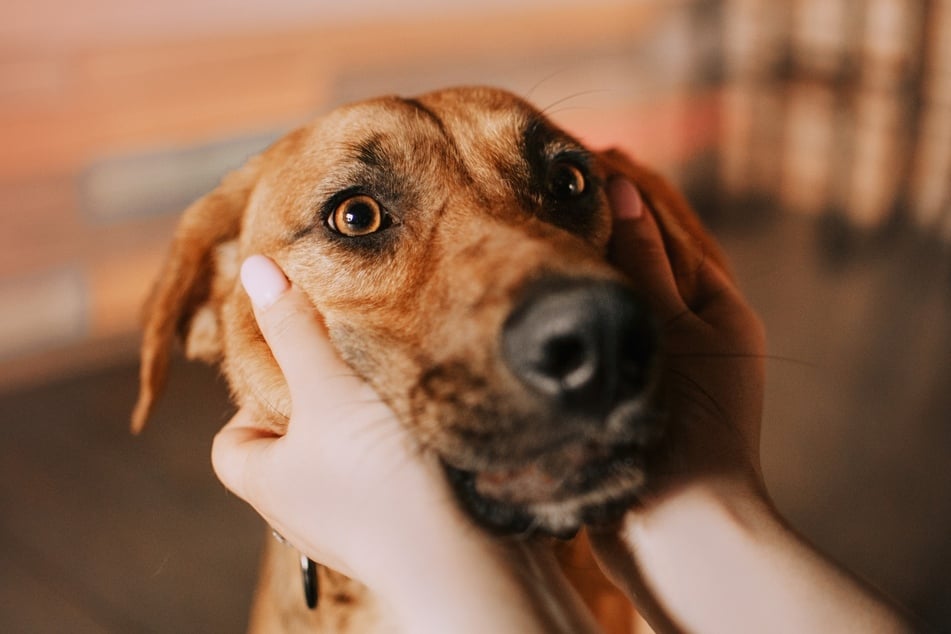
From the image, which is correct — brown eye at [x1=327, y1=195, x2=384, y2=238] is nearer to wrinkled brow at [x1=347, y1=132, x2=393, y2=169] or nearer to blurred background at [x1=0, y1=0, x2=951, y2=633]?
wrinkled brow at [x1=347, y1=132, x2=393, y2=169]

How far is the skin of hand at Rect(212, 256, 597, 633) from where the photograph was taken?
122cm

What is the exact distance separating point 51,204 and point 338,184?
3386 mm

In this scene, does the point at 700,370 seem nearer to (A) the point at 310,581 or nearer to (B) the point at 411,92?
(A) the point at 310,581

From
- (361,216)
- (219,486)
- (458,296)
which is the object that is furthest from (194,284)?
(219,486)

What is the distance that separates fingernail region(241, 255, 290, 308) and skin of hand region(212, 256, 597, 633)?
0.15m

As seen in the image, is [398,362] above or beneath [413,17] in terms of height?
beneath

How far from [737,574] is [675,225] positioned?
83 centimetres

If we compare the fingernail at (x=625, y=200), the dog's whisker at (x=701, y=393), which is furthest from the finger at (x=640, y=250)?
the dog's whisker at (x=701, y=393)

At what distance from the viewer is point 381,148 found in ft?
5.25

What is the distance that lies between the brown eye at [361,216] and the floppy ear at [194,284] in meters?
0.36

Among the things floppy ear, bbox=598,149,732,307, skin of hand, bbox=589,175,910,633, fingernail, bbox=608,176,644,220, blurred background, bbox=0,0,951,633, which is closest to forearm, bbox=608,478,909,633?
skin of hand, bbox=589,175,910,633

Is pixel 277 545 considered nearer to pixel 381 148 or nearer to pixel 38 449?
pixel 381 148

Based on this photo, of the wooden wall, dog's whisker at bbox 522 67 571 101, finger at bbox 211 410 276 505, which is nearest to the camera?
finger at bbox 211 410 276 505

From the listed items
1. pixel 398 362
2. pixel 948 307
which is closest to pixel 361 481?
pixel 398 362
